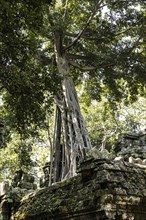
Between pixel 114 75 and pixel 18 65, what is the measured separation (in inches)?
308

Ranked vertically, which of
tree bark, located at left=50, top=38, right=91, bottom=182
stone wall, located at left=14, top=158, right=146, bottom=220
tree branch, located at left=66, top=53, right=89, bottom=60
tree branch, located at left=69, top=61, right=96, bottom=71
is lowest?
stone wall, located at left=14, top=158, right=146, bottom=220

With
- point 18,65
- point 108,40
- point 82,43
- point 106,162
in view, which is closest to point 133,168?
point 106,162

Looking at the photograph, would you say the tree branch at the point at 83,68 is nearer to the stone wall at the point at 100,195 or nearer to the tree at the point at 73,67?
the tree at the point at 73,67

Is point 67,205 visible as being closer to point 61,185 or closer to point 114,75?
point 61,185

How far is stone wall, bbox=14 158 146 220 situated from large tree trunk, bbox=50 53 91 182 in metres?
4.19

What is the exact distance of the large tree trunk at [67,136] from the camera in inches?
355

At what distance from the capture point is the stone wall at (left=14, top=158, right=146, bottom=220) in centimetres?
342

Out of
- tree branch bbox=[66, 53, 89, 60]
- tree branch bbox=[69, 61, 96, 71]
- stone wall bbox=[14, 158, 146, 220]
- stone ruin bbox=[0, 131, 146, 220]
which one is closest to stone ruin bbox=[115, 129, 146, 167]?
tree branch bbox=[69, 61, 96, 71]

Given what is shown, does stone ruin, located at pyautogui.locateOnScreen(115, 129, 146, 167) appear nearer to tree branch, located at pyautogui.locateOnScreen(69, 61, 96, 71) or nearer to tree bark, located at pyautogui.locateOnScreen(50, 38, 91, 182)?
tree bark, located at pyautogui.locateOnScreen(50, 38, 91, 182)

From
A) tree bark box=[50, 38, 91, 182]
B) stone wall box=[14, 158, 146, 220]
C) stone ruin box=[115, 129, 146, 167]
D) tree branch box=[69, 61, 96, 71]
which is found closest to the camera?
stone wall box=[14, 158, 146, 220]

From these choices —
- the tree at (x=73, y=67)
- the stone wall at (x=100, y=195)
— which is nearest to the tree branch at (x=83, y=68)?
the tree at (x=73, y=67)

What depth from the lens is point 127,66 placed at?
12406 millimetres

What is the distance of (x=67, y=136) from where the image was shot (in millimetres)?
9891

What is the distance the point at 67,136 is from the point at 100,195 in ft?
21.2
